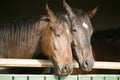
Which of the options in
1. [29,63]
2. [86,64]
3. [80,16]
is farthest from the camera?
[80,16]

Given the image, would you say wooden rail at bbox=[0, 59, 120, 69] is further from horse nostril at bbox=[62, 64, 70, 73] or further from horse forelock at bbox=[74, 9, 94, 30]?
horse forelock at bbox=[74, 9, 94, 30]

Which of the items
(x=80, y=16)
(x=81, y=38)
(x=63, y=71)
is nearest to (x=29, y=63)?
(x=63, y=71)

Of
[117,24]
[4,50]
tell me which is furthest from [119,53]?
[4,50]

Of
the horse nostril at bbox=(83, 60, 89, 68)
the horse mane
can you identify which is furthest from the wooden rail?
the horse mane

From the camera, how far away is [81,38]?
2625 millimetres

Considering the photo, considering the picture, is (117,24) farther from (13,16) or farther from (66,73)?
(66,73)

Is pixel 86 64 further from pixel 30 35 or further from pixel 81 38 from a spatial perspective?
pixel 30 35

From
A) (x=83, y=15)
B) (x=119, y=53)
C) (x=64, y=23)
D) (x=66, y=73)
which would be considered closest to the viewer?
(x=66, y=73)

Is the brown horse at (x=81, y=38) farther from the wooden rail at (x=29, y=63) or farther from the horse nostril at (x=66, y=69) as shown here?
the horse nostril at (x=66, y=69)

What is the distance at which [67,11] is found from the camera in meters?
2.74

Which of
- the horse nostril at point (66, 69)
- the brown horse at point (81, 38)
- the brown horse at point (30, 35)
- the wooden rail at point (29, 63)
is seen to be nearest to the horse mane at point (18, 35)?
the brown horse at point (30, 35)

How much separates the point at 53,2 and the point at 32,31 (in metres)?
2.50

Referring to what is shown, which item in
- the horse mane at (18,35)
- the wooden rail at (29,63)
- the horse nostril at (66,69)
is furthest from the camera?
the horse mane at (18,35)

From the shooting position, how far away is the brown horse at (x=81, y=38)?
2.55 metres
